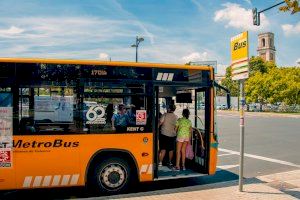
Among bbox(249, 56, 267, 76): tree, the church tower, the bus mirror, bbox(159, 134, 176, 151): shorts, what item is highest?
the church tower

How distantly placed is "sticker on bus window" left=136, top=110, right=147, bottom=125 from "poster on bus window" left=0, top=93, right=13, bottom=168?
2.58 metres

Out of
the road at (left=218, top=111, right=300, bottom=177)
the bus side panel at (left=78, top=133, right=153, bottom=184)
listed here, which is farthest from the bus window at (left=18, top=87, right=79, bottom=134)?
the road at (left=218, top=111, right=300, bottom=177)

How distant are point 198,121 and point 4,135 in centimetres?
468

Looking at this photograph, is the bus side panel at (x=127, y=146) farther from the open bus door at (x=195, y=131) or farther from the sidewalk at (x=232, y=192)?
the sidewalk at (x=232, y=192)

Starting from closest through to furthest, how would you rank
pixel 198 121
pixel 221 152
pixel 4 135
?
pixel 4 135 → pixel 198 121 → pixel 221 152

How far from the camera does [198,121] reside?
993 centimetres

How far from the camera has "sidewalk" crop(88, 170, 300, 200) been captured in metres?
7.66

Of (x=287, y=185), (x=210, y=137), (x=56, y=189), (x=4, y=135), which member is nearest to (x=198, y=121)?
(x=210, y=137)

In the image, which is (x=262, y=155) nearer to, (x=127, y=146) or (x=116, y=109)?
(x=127, y=146)

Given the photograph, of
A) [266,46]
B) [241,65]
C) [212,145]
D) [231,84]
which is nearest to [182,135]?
[212,145]

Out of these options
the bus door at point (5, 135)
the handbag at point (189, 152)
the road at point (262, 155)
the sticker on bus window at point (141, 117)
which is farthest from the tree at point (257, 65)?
the bus door at point (5, 135)

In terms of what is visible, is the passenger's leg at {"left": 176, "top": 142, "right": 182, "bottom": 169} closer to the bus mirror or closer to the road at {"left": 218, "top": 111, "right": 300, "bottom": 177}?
the bus mirror

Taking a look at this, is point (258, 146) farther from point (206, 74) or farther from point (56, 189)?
point (56, 189)

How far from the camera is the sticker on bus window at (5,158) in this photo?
7.66 metres
